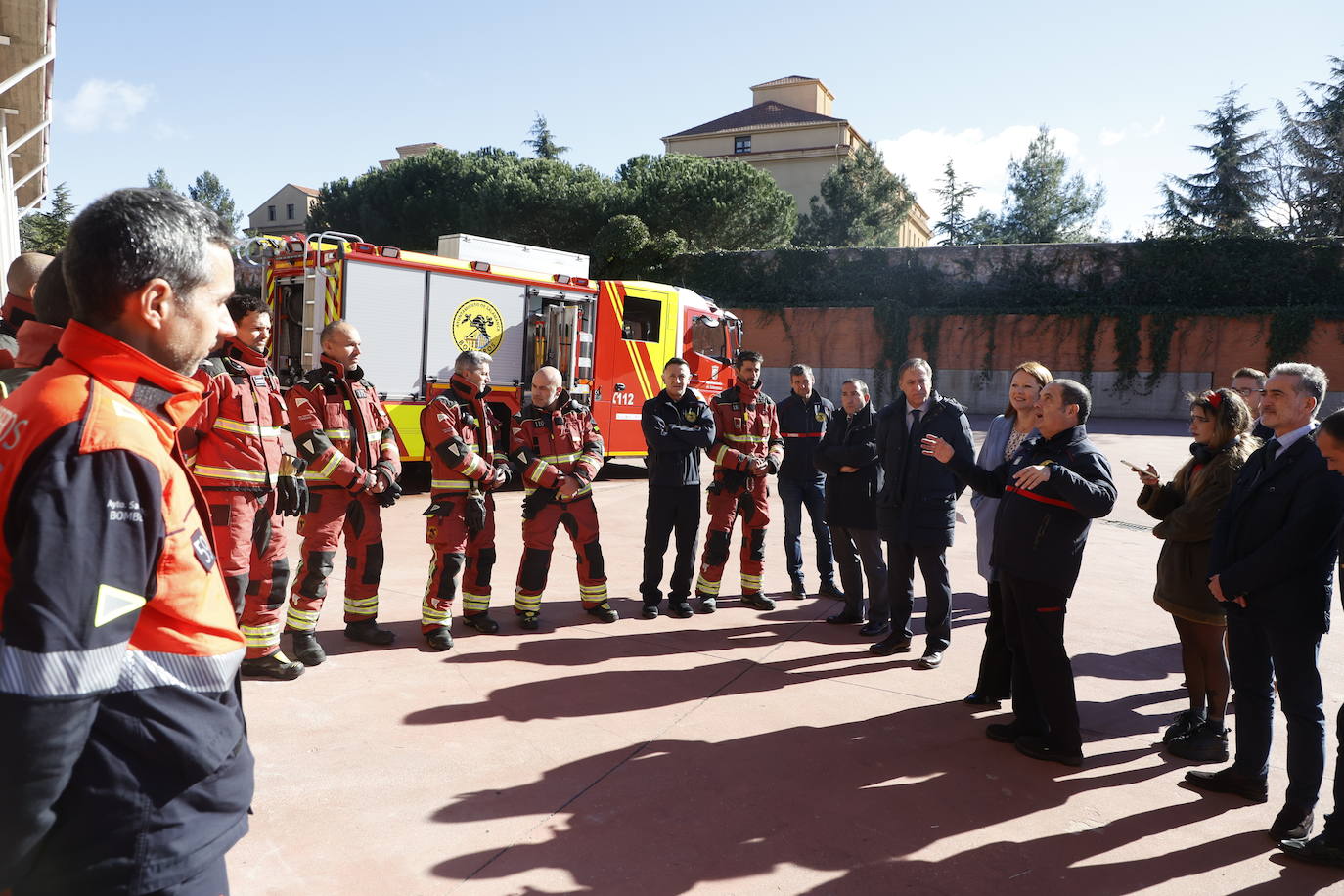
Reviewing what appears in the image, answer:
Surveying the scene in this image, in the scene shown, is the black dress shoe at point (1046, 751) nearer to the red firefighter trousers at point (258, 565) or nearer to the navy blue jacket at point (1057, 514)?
the navy blue jacket at point (1057, 514)

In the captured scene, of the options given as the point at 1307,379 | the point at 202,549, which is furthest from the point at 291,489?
the point at 1307,379

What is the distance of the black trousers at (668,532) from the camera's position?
640 cm

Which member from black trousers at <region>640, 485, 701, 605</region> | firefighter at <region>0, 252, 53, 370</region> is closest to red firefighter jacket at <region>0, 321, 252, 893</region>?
firefighter at <region>0, 252, 53, 370</region>

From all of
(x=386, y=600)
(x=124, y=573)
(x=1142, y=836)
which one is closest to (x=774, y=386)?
(x=386, y=600)

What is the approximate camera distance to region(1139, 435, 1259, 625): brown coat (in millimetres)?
4129

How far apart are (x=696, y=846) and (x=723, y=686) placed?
1721mm

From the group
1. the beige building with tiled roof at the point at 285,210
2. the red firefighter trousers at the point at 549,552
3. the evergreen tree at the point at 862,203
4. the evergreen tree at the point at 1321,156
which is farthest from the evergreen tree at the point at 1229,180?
the beige building with tiled roof at the point at 285,210

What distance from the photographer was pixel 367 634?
210 inches

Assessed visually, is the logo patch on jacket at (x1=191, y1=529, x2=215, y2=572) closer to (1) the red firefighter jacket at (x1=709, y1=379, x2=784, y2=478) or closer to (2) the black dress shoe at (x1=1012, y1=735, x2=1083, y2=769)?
(2) the black dress shoe at (x1=1012, y1=735, x2=1083, y2=769)

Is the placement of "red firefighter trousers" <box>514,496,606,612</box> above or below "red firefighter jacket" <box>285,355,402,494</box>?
below

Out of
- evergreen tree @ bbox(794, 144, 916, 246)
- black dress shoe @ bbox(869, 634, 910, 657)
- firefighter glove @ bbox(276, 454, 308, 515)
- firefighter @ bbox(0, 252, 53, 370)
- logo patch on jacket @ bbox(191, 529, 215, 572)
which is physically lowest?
black dress shoe @ bbox(869, 634, 910, 657)

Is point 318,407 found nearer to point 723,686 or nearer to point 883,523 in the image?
point 723,686

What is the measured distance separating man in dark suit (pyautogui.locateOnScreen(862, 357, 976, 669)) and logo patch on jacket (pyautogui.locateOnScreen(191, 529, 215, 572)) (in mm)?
4446

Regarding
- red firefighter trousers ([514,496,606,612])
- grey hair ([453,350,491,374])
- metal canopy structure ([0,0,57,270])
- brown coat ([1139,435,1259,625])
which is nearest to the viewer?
brown coat ([1139,435,1259,625])
